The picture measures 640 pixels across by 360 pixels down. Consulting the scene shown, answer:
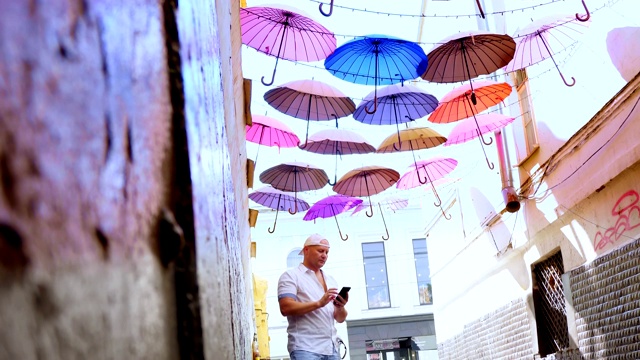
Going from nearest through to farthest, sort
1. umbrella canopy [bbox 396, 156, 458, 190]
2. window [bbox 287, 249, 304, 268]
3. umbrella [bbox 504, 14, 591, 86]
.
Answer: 1. umbrella [bbox 504, 14, 591, 86]
2. umbrella canopy [bbox 396, 156, 458, 190]
3. window [bbox 287, 249, 304, 268]

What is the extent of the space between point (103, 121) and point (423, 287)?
22520 millimetres

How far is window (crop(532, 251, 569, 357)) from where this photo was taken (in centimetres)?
816

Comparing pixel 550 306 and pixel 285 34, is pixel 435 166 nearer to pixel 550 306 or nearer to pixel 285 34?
pixel 550 306

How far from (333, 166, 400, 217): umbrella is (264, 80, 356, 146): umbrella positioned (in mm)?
2213

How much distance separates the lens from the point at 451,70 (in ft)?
24.9

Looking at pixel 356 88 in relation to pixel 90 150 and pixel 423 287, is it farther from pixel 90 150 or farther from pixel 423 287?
pixel 90 150

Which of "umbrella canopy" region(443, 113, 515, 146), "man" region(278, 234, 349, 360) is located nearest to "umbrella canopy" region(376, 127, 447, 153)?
"umbrella canopy" region(443, 113, 515, 146)

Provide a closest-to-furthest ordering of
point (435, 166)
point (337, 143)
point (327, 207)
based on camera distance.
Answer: point (337, 143)
point (435, 166)
point (327, 207)

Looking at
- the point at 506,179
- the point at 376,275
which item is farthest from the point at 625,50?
the point at 376,275

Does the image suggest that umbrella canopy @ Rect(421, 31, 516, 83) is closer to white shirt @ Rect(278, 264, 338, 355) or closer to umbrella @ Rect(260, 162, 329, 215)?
umbrella @ Rect(260, 162, 329, 215)

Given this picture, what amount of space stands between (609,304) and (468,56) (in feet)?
9.09

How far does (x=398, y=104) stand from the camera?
29.7ft

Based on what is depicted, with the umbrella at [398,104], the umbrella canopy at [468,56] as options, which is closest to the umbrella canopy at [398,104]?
the umbrella at [398,104]

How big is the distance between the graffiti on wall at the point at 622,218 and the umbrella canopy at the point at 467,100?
6.95 feet
